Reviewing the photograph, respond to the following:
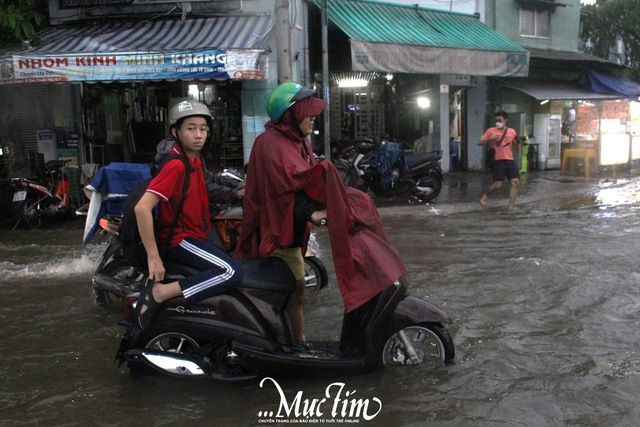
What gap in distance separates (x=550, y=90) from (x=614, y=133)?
217 centimetres

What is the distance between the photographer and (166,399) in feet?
11.7

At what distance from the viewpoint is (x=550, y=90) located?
1772cm

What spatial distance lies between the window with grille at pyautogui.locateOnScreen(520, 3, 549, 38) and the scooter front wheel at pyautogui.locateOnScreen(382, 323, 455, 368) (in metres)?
16.9

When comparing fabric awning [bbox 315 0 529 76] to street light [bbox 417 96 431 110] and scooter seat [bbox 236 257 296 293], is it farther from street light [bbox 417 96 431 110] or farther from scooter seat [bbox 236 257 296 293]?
scooter seat [bbox 236 257 296 293]

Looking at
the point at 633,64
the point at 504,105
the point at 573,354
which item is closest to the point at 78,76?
the point at 573,354

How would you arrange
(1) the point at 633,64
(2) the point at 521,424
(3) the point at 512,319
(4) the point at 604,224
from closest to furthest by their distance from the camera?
(2) the point at 521,424
(3) the point at 512,319
(4) the point at 604,224
(1) the point at 633,64

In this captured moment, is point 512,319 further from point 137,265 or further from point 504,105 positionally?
point 504,105

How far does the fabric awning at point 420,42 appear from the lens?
12445mm

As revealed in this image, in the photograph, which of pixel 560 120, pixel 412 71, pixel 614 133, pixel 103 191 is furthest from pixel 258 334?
pixel 560 120

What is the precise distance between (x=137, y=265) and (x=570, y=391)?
2599 millimetres

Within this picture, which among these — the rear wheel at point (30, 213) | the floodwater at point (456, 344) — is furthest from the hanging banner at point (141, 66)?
the floodwater at point (456, 344)

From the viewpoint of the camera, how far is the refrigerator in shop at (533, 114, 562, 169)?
18.0 meters

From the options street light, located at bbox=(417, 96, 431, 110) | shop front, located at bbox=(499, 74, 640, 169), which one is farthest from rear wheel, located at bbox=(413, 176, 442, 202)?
shop front, located at bbox=(499, 74, 640, 169)

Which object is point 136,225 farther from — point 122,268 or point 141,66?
point 141,66
